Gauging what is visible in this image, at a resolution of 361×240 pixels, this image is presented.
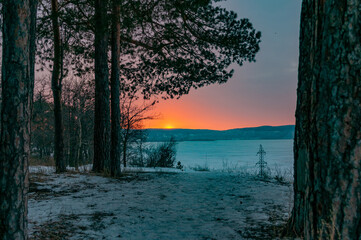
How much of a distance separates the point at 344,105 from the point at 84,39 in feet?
36.2

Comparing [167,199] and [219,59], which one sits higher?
[219,59]

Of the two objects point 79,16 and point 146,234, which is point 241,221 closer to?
point 146,234

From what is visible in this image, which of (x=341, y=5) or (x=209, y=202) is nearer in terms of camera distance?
(x=341, y=5)

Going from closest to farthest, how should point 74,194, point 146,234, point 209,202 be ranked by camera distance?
point 146,234 → point 209,202 → point 74,194

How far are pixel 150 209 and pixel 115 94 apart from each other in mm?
4832

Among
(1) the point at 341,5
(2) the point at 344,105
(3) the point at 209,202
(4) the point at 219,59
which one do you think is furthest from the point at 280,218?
(4) the point at 219,59

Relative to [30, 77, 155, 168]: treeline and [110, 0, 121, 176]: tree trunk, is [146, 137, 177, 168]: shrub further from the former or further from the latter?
[110, 0, 121, 176]: tree trunk

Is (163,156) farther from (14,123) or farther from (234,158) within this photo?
(234,158)

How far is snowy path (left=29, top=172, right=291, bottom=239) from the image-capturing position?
12.3 ft

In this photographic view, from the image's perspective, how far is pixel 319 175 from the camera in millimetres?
1757

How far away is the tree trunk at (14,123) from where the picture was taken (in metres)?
2.57

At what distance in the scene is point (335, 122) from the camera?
167cm

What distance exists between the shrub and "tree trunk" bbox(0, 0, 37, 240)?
56.6 feet

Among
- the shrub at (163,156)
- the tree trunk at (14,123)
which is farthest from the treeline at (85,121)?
the tree trunk at (14,123)
